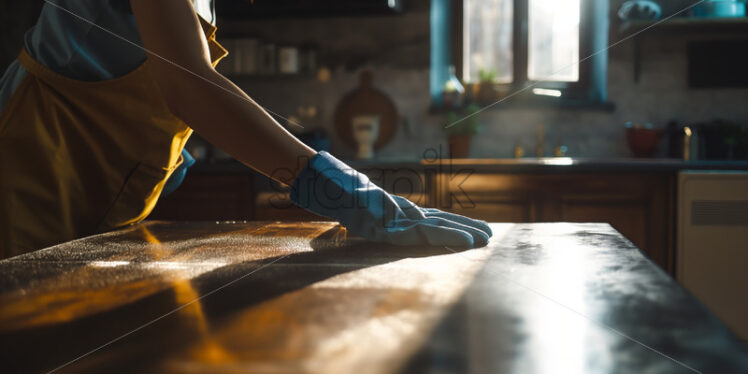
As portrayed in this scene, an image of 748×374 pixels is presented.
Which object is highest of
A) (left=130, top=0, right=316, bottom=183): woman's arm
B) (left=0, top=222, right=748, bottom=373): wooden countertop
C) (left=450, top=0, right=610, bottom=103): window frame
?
(left=450, top=0, right=610, bottom=103): window frame

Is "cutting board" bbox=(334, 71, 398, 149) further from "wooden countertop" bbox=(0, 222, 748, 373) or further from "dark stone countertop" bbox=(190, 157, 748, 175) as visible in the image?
"wooden countertop" bbox=(0, 222, 748, 373)

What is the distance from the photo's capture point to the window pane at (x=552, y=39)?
124 inches

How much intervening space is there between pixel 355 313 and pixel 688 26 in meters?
2.97

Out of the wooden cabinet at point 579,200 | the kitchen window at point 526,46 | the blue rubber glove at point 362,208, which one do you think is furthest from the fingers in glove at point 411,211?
the kitchen window at point 526,46

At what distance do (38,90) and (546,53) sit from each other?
9.22ft

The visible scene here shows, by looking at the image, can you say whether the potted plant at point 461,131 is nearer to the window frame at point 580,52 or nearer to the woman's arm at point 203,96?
the window frame at point 580,52

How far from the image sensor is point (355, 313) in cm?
43

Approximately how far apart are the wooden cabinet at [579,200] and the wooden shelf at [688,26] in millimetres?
884

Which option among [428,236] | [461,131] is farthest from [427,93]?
[428,236]

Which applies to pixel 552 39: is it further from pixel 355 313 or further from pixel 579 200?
pixel 355 313

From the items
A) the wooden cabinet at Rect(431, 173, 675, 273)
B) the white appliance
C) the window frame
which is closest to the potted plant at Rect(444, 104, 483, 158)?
the window frame

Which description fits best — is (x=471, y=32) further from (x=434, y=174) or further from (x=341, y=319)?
(x=341, y=319)

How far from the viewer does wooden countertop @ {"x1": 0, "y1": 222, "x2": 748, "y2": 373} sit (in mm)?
332

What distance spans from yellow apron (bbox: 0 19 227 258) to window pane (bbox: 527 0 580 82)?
2.61 metres
